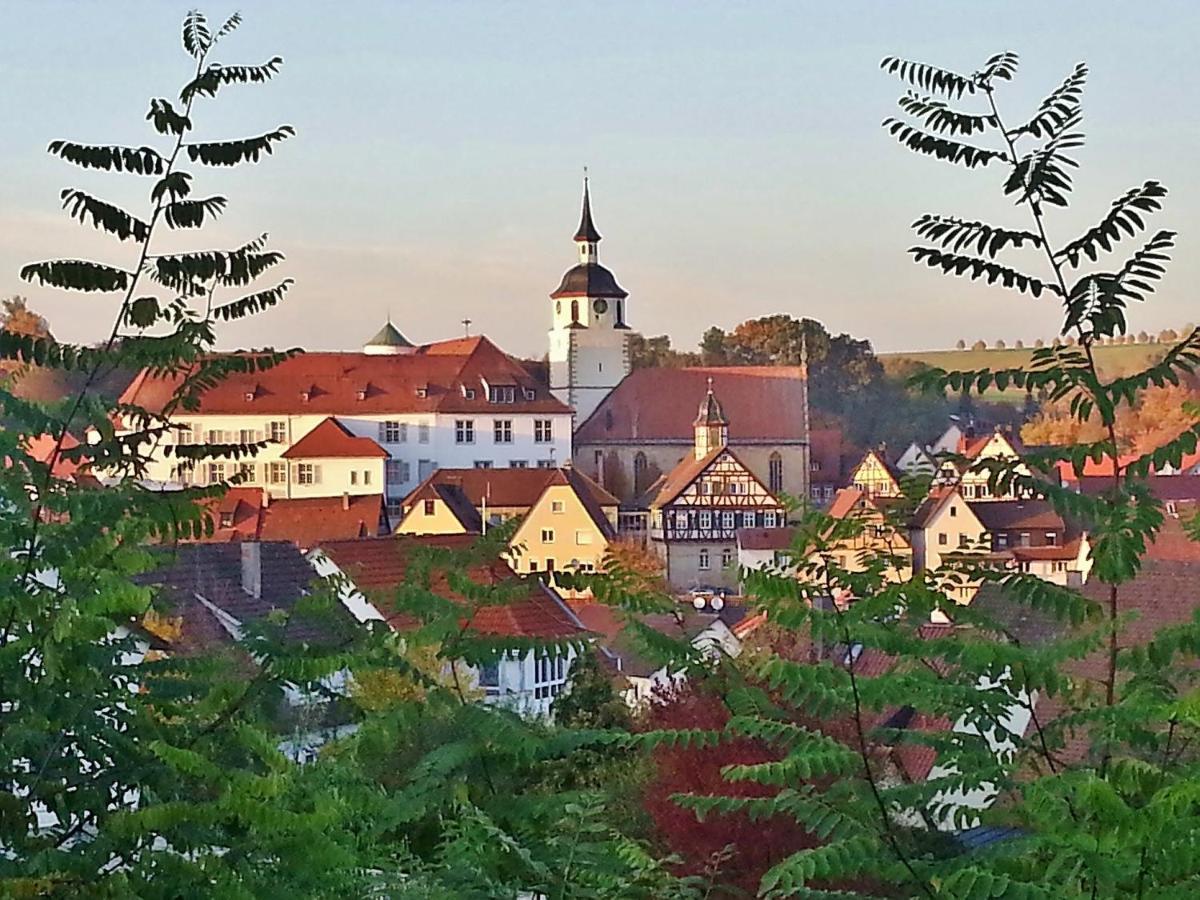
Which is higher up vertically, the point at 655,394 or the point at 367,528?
the point at 655,394

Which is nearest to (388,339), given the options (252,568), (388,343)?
(388,343)

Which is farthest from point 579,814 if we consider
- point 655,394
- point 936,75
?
point 655,394

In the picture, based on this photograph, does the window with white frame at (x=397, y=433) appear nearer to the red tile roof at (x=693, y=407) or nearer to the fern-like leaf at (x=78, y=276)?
the red tile roof at (x=693, y=407)

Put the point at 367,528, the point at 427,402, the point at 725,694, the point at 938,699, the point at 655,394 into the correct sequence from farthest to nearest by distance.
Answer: the point at 655,394, the point at 427,402, the point at 367,528, the point at 725,694, the point at 938,699

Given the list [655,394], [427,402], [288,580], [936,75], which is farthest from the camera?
[655,394]

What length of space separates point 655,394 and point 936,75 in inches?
3355

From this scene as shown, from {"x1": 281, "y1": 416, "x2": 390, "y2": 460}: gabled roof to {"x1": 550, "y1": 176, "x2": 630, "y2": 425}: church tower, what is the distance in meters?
15.0

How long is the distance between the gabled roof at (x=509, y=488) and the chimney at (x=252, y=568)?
145 ft

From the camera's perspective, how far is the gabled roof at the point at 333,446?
260 feet

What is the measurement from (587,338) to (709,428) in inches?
561

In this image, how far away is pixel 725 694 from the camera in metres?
3.51

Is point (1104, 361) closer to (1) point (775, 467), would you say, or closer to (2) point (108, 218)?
(2) point (108, 218)

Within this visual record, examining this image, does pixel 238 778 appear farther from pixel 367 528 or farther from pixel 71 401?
pixel 367 528

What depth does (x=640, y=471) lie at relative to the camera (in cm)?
8738
